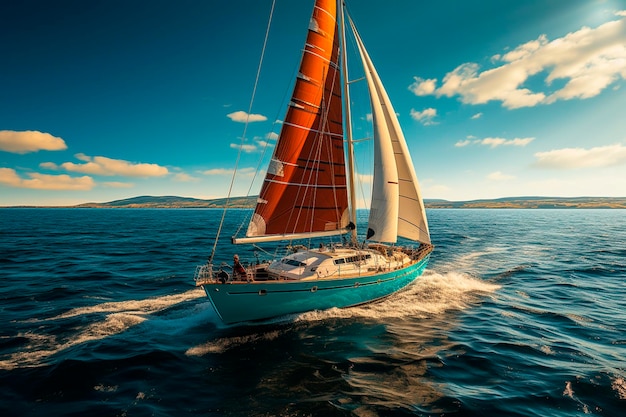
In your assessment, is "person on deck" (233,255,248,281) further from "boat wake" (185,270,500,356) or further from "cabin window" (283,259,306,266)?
"cabin window" (283,259,306,266)

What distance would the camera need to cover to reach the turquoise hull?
14.3 meters

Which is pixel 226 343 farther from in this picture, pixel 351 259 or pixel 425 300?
pixel 425 300

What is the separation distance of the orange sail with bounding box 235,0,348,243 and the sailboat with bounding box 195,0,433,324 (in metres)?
0.06

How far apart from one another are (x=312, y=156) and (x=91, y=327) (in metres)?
14.6

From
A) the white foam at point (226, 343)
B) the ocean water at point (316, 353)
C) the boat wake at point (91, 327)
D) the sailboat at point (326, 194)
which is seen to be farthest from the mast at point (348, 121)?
the boat wake at point (91, 327)

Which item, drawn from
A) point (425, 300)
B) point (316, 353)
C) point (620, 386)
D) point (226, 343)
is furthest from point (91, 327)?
point (620, 386)

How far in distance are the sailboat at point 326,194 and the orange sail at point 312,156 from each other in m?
0.06

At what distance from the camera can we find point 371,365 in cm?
1224

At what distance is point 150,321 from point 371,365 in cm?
1152

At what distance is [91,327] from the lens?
48.7 feet

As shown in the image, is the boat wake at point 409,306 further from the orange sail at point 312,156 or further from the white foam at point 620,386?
the white foam at point 620,386

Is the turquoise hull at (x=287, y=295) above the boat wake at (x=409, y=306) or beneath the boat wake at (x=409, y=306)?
above

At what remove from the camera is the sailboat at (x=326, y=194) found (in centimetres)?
1648

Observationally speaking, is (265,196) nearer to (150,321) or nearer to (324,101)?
(324,101)
